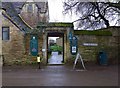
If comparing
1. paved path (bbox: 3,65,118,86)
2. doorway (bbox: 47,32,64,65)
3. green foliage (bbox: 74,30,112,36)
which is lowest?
paved path (bbox: 3,65,118,86)

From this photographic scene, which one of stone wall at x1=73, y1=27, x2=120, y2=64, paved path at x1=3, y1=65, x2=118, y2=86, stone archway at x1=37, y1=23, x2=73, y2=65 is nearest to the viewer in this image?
paved path at x1=3, y1=65, x2=118, y2=86

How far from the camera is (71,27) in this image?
88.7ft

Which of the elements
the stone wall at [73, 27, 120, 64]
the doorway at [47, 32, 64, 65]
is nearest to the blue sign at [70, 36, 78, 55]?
the stone wall at [73, 27, 120, 64]

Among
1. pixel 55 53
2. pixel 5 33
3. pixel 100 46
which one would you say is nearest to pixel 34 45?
pixel 5 33

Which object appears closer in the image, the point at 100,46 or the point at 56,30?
the point at 56,30

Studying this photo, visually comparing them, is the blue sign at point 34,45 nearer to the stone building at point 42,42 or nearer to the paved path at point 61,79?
the stone building at point 42,42

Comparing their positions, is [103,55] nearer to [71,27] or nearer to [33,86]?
[71,27]

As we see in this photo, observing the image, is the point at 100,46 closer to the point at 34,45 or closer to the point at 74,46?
the point at 74,46

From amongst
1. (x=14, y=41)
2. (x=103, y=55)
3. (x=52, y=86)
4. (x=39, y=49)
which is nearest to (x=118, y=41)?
(x=103, y=55)

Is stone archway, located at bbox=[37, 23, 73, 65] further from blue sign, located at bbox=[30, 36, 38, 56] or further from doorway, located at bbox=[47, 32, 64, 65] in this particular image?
doorway, located at bbox=[47, 32, 64, 65]

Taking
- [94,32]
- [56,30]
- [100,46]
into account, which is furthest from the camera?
[94,32]

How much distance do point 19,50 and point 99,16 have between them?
40.8ft

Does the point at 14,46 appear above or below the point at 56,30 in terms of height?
below

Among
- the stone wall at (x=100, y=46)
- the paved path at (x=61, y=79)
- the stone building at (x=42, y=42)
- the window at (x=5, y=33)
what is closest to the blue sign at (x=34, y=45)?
the stone building at (x=42, y=42)
